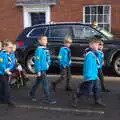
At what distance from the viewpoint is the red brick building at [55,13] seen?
19.4 m

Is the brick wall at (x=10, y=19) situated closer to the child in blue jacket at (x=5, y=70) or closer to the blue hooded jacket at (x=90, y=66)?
the child in blue jacket at (x=5, y=70)

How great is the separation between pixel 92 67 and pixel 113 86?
2.98 meters

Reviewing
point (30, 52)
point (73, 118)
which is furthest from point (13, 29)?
point (73, 118)

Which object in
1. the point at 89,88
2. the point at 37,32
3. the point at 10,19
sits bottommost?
the point at 89,88

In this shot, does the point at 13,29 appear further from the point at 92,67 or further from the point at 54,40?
the point at 92,67

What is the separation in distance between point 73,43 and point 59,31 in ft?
2.67

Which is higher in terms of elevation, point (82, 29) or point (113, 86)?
point (82, 29)

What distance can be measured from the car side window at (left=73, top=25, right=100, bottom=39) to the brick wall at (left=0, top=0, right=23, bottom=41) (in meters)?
7.23

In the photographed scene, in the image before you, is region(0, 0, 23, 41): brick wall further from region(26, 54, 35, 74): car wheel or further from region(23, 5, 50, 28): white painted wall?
region(26, 54, 35, 74): car wheel

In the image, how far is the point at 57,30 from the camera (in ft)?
46.1

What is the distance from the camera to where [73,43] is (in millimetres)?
13492

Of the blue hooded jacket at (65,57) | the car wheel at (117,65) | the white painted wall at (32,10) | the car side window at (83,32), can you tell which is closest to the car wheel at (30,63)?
the car side window at (83,32)

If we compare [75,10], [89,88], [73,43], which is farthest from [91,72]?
[75,10]

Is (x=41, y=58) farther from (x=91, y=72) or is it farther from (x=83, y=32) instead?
(x=83, y=32)
